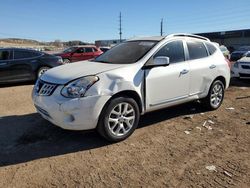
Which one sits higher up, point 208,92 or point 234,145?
point 208,92

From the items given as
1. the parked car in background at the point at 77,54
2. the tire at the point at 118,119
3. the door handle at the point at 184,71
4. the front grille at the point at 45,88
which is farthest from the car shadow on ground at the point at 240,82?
the parked car in background at the point at 77,54

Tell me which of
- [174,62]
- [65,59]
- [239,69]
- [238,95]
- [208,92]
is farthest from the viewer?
[65,59]

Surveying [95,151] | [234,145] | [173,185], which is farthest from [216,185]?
[95,151]

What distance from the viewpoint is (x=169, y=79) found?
5.28 meters

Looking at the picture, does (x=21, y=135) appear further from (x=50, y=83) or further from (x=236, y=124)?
(x=236, y=124)

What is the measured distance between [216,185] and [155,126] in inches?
86.9

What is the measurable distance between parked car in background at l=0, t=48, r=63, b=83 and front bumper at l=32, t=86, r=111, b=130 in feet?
20.7

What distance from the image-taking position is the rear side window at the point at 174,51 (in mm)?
5348

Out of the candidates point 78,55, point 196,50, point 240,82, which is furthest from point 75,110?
point 78,55

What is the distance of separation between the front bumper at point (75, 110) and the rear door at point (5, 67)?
247 inches

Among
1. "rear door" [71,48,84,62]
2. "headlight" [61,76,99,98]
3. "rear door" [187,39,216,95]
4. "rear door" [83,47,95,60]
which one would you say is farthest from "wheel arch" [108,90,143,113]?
"rear door" [83,47,95,60]

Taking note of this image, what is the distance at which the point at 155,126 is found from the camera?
215 inches

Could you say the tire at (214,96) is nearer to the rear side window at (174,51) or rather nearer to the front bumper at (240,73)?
the rear side window at (174,51)

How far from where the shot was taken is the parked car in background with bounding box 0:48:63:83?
10008mm
